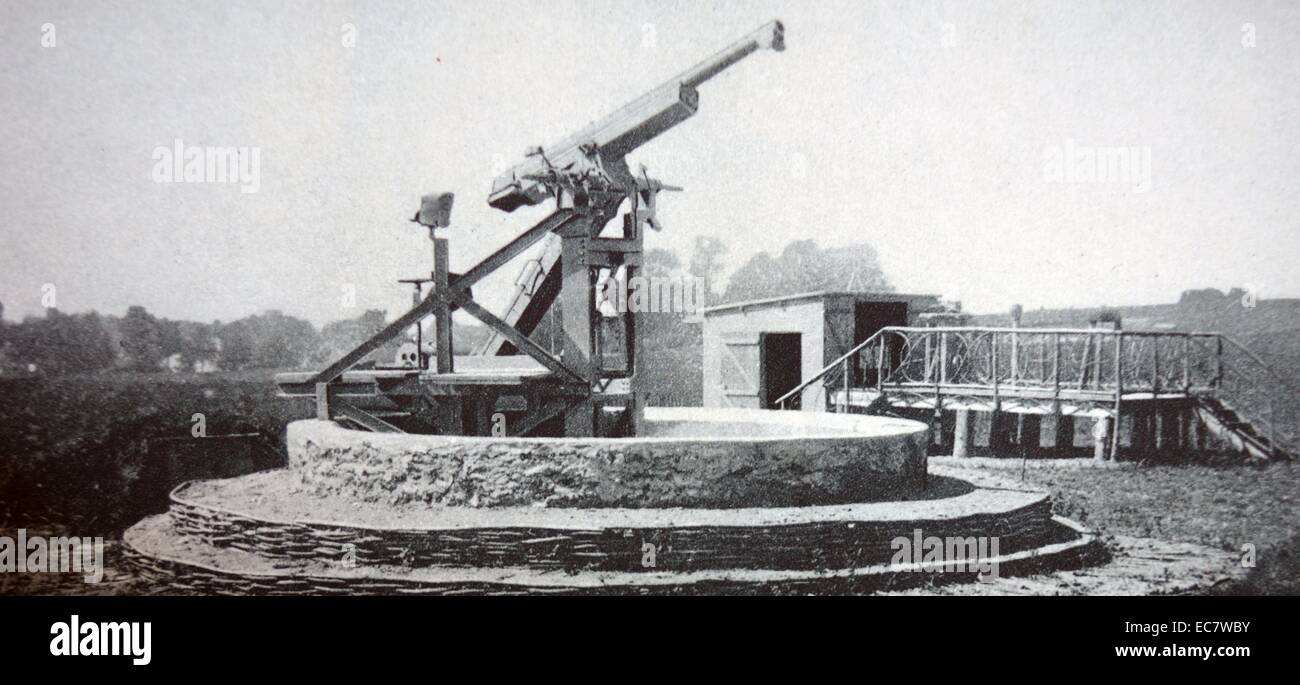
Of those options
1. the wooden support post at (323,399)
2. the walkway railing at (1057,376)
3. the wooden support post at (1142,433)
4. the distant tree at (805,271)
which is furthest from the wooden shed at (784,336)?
the distant tree at (805,271)

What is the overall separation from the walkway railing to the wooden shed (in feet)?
1.28

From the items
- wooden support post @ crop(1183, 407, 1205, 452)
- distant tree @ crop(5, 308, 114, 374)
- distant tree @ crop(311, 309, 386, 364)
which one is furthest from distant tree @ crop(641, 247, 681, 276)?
distant tree @ crop(5, 308, 114, 374)

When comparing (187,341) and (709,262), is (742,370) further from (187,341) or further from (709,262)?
(709,262)

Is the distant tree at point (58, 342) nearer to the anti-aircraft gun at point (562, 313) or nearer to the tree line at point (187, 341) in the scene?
the tree line at point (187, 341)

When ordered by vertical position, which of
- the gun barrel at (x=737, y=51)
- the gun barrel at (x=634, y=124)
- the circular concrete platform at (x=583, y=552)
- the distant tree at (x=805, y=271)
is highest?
the distant tree at (x=805, y=271)

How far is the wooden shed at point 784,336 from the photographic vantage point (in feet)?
48.7

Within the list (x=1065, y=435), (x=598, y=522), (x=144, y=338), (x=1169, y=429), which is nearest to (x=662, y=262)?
(x=1065, y=435)

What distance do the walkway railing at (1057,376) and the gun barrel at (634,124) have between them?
6.90m

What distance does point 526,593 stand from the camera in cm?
543

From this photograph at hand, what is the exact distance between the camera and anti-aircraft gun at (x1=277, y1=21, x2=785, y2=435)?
7102 millimetres

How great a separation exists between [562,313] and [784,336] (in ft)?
32.4

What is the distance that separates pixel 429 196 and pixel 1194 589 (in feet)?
21.9
